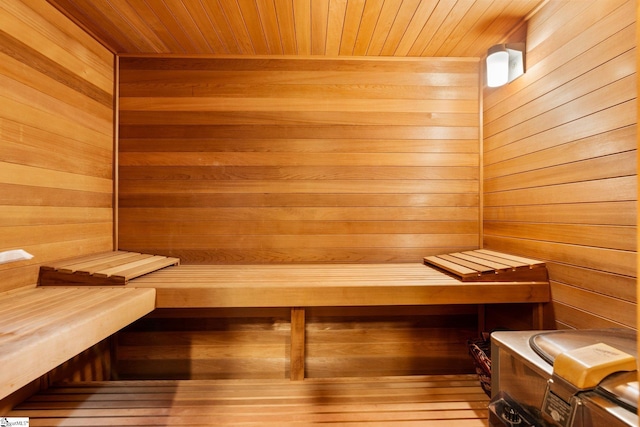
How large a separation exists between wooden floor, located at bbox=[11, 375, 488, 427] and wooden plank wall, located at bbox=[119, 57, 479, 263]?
0.96 meters

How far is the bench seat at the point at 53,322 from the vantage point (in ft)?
3.70

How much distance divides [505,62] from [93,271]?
293 centimetres

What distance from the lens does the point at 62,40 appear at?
2.26 metres

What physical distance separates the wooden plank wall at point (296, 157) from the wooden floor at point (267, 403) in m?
0.96

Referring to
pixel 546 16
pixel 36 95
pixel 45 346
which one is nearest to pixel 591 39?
pixel 546 16

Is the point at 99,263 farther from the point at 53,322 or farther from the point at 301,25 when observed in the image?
the point at 301,25

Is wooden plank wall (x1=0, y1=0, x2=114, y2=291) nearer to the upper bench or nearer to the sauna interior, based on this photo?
the sauna interior

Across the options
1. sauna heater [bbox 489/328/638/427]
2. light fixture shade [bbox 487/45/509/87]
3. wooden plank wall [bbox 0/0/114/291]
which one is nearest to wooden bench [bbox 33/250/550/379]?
wooden plank wall [bbox 0/0/114/291]

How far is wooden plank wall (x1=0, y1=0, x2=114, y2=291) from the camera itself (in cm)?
190

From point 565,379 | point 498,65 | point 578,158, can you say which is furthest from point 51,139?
point 578,158

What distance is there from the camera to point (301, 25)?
2.38 m

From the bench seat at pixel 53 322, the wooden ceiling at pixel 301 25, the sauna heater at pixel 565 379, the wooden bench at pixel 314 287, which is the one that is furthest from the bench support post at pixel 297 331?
the wooden ceiling at pixel 301 25

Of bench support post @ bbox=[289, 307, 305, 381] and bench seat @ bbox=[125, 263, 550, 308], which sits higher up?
bench seat @ bbox=[125, 263, 550, 308]

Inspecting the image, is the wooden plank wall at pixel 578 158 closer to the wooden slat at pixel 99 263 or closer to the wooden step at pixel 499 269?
the wooden step at pixel 499 269
